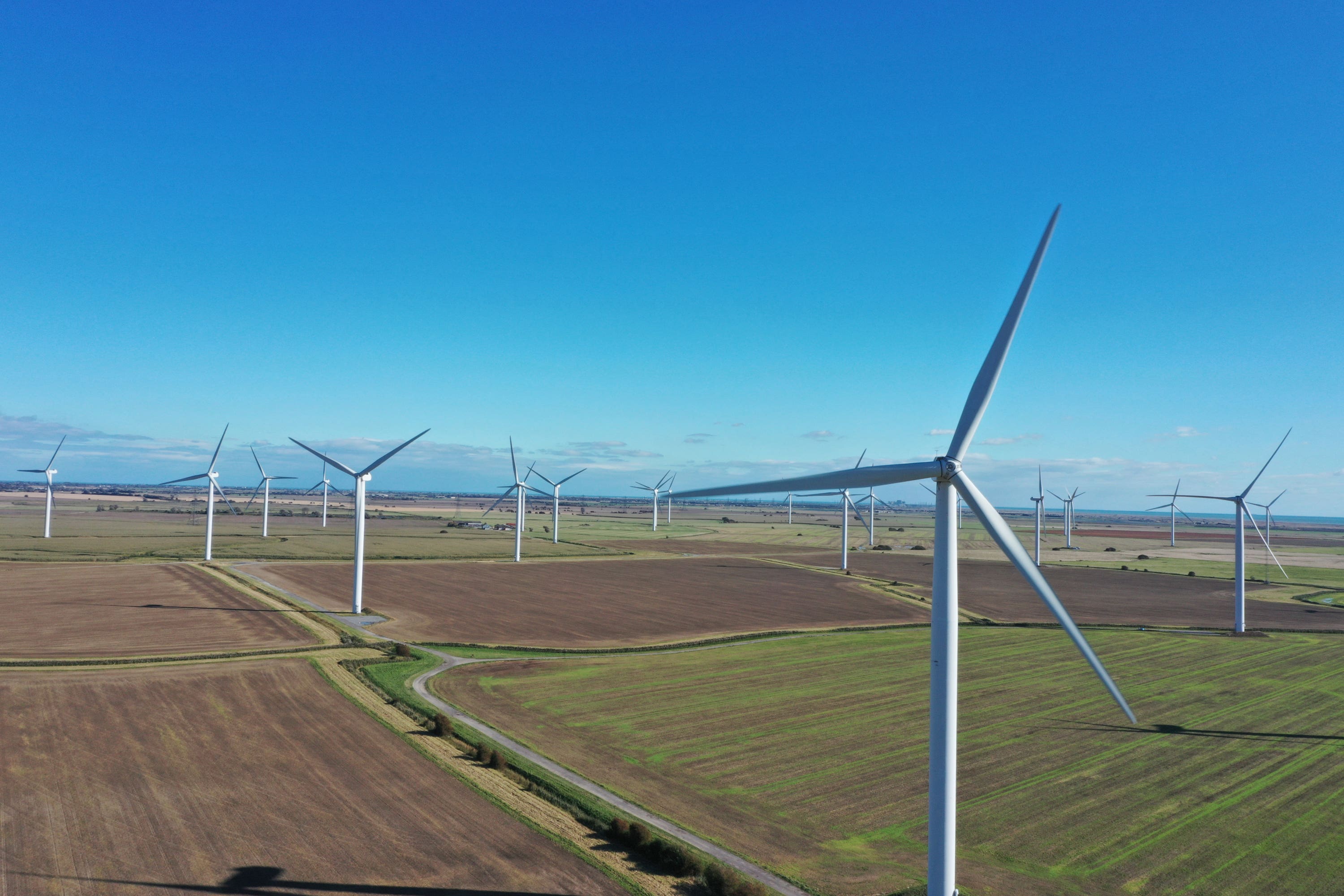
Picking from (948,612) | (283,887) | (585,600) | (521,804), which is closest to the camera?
(948,612)

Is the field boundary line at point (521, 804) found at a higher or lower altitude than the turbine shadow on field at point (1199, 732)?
higher

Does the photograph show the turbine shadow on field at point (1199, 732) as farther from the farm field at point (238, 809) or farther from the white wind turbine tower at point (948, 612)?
the farm field at point (238, 809)

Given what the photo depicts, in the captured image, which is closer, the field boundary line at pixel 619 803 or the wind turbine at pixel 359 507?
the field boundary line at pixel 619 803

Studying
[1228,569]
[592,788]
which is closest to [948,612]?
[592,788]

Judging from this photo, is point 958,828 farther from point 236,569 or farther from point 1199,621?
point 236,569

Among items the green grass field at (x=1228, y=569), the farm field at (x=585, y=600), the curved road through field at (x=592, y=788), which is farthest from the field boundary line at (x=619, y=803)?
the green grass field at (x=1228, y=569)

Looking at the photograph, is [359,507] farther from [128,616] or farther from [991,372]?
[991,372]

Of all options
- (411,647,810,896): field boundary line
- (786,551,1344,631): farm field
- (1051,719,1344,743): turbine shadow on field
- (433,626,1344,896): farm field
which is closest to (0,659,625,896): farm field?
(411,647,810,896): field boundary line
